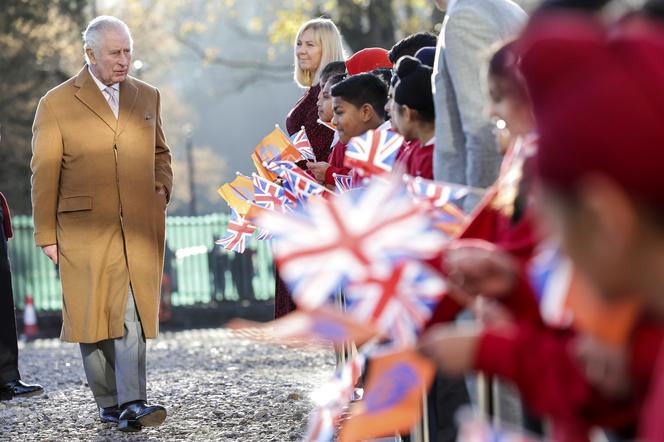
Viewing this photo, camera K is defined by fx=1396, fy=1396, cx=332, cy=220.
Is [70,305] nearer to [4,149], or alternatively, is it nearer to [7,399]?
[7,399]

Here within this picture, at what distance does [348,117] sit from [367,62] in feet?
4.71

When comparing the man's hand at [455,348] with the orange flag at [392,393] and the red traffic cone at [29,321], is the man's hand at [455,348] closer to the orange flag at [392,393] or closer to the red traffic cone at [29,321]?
the orange flag at [392,393]

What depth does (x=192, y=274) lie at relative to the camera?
757 inches

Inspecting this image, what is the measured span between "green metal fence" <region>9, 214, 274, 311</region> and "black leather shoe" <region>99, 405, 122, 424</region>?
1088 centimetres

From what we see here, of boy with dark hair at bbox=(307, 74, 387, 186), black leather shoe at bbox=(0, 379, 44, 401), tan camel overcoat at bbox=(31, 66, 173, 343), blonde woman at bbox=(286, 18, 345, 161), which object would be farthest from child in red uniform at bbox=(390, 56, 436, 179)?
black leather shoe at bbox=(0, 379, 44, 401)

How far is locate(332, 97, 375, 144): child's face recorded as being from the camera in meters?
6.78

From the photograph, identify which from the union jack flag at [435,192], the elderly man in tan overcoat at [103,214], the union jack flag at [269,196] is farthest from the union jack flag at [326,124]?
the union jack flag at [435,192]

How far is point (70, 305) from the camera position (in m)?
7.86

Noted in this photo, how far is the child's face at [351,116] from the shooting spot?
22.2 feet

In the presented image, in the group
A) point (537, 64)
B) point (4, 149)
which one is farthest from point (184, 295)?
point (537, 64)

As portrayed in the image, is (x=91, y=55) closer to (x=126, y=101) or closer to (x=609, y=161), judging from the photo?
(x=126, y=101)

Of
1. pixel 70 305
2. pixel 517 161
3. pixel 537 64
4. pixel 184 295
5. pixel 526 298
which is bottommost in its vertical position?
pixel 184 295

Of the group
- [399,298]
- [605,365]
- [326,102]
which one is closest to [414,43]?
[326,102]

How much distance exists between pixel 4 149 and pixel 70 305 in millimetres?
20558
